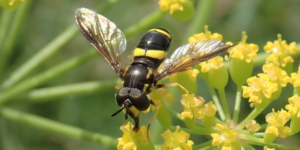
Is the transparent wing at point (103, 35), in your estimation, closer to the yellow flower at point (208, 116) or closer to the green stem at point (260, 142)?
the yellow flower at point (208, 116)

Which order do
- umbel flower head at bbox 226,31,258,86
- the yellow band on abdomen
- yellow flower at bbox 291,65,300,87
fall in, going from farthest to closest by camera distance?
the yellow band on abdomen
umbel flower head at bbox 226,31,258,86
yellow flower at bbox 291,65,300,87

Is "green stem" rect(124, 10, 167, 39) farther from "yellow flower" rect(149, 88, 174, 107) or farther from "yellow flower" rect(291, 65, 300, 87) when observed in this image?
"yellow flower" rect(291, 65, 300, 87)

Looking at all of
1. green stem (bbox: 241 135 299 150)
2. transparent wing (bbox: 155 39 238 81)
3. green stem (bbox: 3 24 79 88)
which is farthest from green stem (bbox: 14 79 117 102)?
green stem (bbox: 241 135 299 150)

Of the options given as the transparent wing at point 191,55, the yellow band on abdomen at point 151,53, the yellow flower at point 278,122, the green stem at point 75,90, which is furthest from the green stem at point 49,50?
the yellow flower at point 278,122

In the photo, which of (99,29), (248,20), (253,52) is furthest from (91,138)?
(248,20)

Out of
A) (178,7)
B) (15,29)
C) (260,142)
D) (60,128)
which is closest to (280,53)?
(260,142)

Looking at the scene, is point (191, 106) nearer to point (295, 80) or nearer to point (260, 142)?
point (260, 142)
